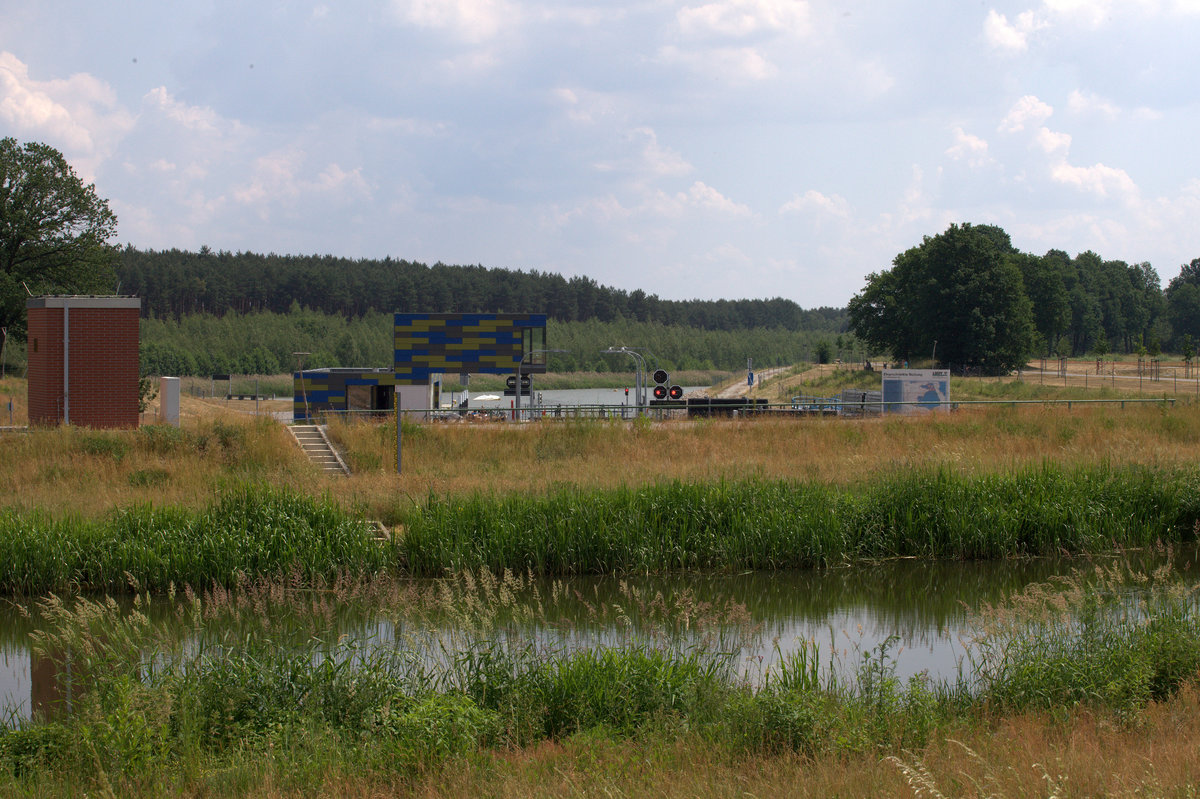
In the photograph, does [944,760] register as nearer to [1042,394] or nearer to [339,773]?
[339,773]

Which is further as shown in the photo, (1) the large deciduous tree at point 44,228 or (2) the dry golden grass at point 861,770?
(1) the large deciduous tree at point 44,228

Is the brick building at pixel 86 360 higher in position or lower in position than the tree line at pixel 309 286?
lower

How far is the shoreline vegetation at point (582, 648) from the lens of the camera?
24.6 ft

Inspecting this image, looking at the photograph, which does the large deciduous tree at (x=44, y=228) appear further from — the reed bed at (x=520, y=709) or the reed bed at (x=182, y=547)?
the reed bed at (x=520, y=709)

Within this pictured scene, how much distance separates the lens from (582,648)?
1148cm

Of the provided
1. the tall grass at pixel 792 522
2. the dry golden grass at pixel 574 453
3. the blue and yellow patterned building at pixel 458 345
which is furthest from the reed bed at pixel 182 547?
the blue and yellow patterned building at pixel 458 345

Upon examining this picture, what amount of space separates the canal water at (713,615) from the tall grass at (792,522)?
1.81ft

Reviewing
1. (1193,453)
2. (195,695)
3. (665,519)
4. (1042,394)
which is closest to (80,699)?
(195,695)

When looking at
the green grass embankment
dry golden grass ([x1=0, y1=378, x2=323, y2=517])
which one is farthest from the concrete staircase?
the green grass embankment

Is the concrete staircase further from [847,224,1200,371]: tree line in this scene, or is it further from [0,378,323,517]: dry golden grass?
[847,224,1200,371]: tree line

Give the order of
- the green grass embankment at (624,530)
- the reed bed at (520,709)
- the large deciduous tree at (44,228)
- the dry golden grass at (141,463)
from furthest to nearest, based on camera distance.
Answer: the large deciduous tree at (44,228)
the dry golden grass at (141,463)
the green grass embankment at (624,530)
the reed bed at (520,709)

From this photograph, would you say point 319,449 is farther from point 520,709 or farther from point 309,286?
point 309,286

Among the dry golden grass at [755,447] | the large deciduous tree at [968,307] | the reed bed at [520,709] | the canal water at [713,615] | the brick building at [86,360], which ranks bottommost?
the canal water at [713,615]

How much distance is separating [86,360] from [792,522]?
84.2 feet
